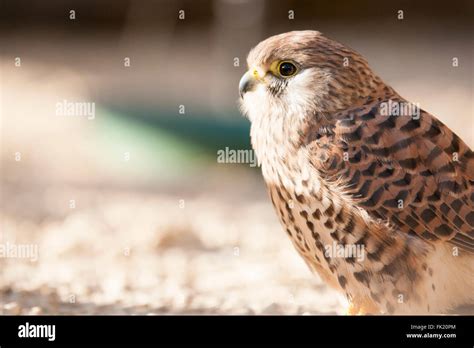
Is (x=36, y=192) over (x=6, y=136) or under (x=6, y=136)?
under

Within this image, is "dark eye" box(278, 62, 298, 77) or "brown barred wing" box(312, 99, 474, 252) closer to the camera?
"brown barred wing" box(312, 99, 474, 252)

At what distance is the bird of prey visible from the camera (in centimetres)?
289

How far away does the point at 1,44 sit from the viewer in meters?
7.23

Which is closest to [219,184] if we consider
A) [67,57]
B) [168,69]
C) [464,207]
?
[168,69]

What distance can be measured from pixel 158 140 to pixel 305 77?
309cm

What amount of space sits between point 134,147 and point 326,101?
10.4 ft

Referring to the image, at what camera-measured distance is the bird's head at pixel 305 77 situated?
306 centimetres
